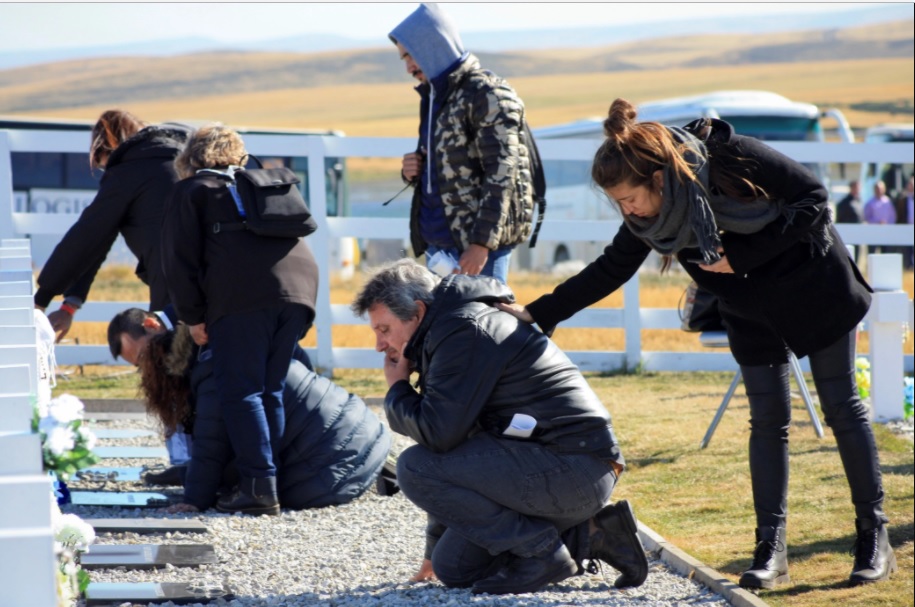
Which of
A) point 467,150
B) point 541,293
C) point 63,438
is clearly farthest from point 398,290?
point 541,293

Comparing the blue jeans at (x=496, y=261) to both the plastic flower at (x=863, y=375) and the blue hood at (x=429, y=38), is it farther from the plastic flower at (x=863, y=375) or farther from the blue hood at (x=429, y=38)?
the plastic flower at (x=863, y=375)

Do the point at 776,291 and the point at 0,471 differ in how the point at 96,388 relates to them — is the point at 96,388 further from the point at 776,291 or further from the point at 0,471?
the point at 0,471

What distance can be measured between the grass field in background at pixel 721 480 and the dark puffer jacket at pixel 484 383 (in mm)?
782

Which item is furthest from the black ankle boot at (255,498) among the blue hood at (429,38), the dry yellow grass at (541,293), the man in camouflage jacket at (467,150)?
the dry yellow grass at (541,293)

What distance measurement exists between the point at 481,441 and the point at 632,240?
0.81 meters

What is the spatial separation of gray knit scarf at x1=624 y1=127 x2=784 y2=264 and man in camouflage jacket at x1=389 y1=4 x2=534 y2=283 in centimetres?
145

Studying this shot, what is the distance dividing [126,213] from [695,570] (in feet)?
10.6

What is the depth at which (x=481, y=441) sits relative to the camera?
3.70 metres

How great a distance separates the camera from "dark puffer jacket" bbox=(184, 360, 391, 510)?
5.02 metres

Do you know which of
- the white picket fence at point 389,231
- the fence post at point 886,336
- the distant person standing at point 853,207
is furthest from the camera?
the distant person standing at point 853,207

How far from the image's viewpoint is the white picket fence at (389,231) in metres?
8.81

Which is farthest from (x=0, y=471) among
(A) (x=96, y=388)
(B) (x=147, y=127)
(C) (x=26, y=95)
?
(C) (x=26, y=95)

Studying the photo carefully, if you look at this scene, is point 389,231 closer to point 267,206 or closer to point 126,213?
point 126,213

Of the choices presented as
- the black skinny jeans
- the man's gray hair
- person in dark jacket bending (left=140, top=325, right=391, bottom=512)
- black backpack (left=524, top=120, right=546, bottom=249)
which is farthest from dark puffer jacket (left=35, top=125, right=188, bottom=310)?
the black skinny jeans
